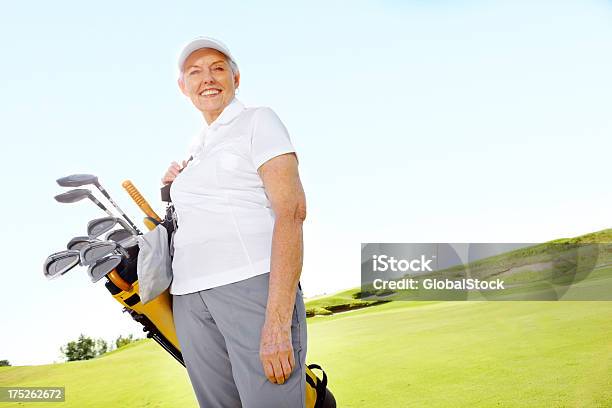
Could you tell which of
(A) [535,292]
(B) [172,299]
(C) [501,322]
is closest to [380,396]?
(C) [501,322]

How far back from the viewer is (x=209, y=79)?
1883 mm

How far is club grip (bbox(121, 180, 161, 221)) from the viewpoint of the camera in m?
2.30

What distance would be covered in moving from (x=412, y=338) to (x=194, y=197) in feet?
16.2

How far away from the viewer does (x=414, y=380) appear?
5.36 meters

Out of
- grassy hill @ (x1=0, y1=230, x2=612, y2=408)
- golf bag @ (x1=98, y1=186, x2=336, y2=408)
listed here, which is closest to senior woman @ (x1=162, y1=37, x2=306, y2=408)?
golf bag @ (x1=98, y1=186, x2=336, y2=408)

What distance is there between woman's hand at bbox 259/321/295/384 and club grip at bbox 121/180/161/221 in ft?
2.55

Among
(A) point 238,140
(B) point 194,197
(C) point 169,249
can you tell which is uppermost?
(A) point 238,140

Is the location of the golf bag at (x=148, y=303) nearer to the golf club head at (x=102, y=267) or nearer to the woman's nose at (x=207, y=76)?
the golf club head at (x=102, y=267)

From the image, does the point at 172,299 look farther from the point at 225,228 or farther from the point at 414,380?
the point at 414,380

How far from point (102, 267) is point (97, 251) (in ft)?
0.17

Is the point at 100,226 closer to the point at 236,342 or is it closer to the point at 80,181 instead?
the point at 80,181

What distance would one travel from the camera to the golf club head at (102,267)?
1.96m

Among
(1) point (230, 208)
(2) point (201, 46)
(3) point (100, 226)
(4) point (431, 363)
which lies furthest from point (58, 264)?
(4) point (431, 363)

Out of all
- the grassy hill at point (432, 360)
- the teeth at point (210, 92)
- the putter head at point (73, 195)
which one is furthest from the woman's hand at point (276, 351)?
the grassy hill at point (432, 360)
